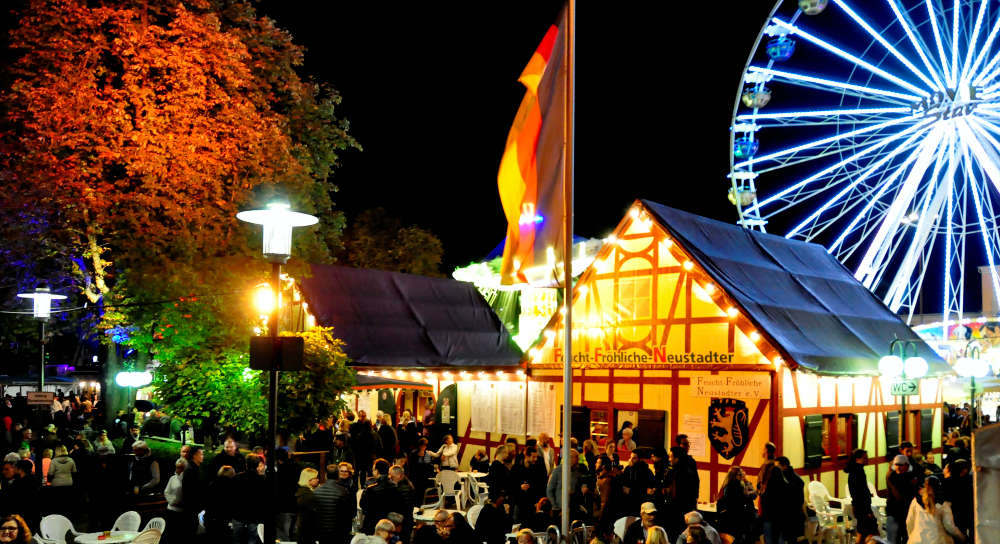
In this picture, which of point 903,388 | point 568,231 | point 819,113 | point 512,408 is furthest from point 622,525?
point 819,113

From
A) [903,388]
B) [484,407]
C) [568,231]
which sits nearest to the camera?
[568,231]

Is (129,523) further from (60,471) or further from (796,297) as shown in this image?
(796,297)

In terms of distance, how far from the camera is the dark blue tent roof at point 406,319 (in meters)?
23.0

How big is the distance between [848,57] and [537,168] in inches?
630

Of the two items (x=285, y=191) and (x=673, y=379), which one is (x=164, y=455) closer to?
(x=285, y=191)

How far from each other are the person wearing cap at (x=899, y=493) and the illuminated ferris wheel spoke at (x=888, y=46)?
531 inches

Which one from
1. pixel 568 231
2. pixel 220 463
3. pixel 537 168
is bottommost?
pixel 220 463

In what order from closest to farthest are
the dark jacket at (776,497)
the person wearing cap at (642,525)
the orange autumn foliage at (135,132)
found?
the person wearing cap at (642,525), the dark jacket at (776,497), the orange autumn foliage at (135,132)

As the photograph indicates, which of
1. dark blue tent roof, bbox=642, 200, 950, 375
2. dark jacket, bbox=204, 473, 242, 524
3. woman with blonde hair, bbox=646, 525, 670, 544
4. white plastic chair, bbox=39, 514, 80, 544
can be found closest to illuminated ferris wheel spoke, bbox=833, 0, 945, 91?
dark blue tent roof, bbox=642, 200, 950, 375

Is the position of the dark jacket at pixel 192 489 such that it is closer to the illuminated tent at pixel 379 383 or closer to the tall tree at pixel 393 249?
the illuminated tent at pixel 379 383

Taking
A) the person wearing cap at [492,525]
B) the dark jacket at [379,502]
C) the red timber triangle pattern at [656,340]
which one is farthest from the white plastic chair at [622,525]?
the red timber triangle pattern at [656,340]

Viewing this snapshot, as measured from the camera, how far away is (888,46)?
21828mm

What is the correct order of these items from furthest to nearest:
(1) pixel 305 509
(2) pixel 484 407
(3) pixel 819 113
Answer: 1. (3) pixel 819 113
2. (2) pixel 484 407
3. (1) pixel 305 509

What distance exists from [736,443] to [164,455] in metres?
13.7
